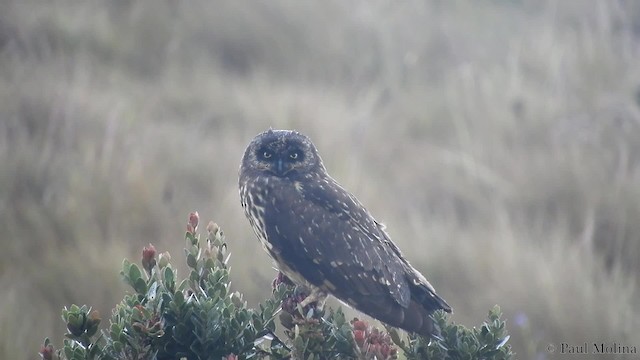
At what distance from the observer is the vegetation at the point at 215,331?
2.30 meters

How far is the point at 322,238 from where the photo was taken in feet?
10.9

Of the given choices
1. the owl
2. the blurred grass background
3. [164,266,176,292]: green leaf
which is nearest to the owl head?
the owl

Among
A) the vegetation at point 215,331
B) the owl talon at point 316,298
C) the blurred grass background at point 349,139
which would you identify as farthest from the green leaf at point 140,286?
the blurred grass background at point 349,139

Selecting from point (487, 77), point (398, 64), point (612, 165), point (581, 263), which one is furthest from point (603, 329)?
point (398, 64)

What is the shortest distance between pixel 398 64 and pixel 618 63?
207cm

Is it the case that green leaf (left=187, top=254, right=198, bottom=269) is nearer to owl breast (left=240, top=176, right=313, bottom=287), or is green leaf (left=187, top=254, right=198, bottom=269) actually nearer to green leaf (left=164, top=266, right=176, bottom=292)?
green leaf (left=164, top=266, right=176, bottom=292)

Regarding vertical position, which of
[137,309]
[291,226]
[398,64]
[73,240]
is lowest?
[137,309]

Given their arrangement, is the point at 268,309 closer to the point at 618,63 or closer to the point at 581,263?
the point at 581,263

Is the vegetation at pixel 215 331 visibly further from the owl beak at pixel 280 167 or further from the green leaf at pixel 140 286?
the owl beak at pixel 280 167

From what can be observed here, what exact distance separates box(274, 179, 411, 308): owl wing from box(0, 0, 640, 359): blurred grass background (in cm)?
163

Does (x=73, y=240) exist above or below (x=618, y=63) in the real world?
below

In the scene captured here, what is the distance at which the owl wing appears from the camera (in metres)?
3.20

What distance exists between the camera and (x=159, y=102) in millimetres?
7582

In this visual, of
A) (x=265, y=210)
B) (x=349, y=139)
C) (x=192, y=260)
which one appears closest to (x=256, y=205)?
(x=265, y=210)
